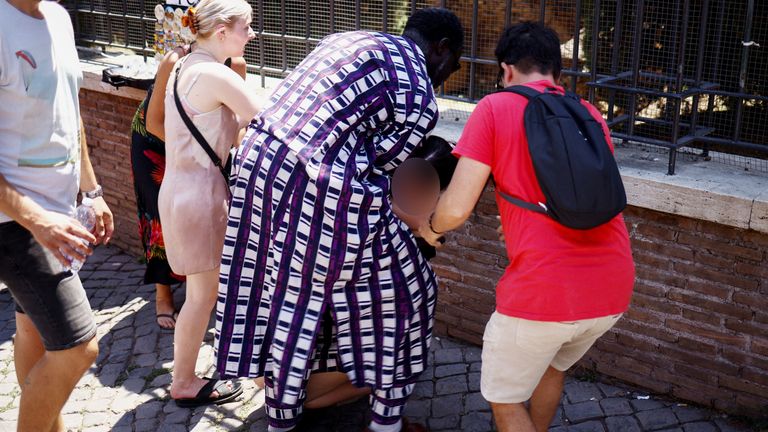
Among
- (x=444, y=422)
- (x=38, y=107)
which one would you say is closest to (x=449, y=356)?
(x=444, y=422)

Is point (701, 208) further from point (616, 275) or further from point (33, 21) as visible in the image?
point (33, 21)

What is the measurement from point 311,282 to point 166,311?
2.19 metres

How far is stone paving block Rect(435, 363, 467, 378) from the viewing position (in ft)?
15.0

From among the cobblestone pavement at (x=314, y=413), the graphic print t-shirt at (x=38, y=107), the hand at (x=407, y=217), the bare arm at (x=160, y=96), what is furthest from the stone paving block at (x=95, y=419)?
the hand at (x=407, y=217)

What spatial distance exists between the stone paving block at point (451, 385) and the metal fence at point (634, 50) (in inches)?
60.0

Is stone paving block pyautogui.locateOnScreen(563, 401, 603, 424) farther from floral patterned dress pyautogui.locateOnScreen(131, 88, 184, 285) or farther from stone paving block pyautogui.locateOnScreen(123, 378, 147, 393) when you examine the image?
floral patterned dress pyautogui.locateOnScreen(131, 88, 184, 285)

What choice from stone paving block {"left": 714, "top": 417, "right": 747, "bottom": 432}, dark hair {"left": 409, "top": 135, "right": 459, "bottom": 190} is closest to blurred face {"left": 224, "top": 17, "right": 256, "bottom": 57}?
dark hair {"left": 409, "top": 135, "right": 459, "bottom": 190}

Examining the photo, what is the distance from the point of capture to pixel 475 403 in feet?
14.0

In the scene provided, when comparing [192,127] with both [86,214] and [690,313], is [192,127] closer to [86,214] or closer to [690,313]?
[86,214]

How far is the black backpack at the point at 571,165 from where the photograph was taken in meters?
2.72

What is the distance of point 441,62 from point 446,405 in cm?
177

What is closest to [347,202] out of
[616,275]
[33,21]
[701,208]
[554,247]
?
[554,247]

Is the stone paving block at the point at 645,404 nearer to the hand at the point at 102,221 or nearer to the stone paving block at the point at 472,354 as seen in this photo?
the stone paving block at the point at 472,354

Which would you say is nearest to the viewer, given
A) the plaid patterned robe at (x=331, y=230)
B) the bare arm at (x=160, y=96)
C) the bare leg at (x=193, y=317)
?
the plaid patterned robe at (x=331, y=230)
